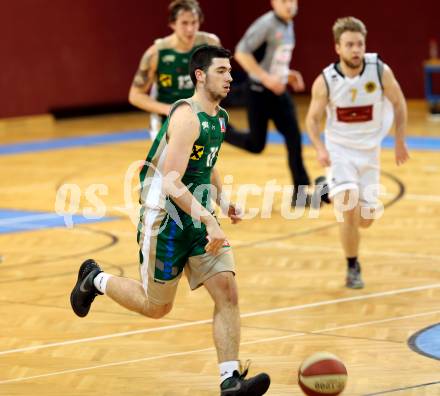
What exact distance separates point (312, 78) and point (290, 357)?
636 inches

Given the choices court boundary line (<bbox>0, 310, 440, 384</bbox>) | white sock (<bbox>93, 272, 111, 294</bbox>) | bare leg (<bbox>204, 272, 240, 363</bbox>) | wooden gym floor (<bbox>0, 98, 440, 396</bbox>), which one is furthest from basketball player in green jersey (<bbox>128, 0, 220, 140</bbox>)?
bare leg (<bbox>204, 272, 240, 363</bbox>)

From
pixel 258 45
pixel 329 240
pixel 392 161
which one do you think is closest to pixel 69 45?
pixel 392 161

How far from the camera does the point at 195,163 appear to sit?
6152mm

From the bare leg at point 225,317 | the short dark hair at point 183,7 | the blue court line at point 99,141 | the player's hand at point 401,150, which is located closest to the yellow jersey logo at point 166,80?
the short dark hair at point 183,7

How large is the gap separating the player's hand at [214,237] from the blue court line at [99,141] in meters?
10.8

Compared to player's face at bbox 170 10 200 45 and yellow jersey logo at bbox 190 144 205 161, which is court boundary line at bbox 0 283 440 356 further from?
player's face at bbox 170 10 200 45

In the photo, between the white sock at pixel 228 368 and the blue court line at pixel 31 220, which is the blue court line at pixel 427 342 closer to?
the white sock at pixel 228 368

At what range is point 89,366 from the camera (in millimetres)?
6875

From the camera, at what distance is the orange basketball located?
5676mm

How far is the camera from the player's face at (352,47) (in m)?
8.22

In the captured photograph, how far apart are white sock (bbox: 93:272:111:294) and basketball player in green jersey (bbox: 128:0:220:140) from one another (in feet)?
11.5

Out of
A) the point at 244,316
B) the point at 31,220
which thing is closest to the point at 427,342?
the point at 244,316

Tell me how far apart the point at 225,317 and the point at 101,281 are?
1151mm

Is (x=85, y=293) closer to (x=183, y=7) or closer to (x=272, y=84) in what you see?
(x=183, y=7)
